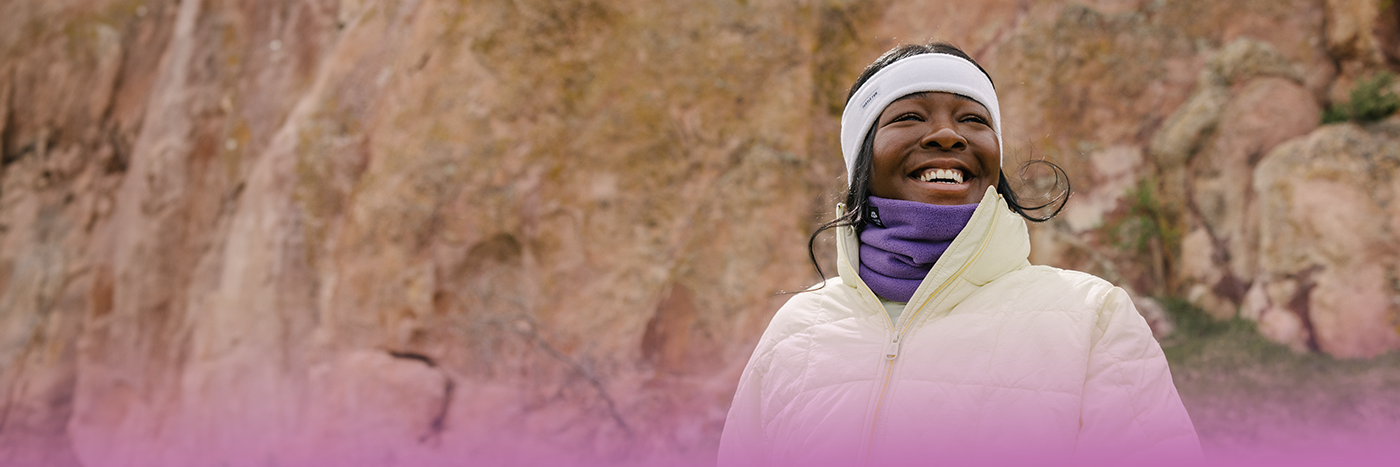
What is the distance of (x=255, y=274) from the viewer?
5594 millimetres

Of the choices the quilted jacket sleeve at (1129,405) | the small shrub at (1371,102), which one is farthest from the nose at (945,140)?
the small shrub at (1371,102)

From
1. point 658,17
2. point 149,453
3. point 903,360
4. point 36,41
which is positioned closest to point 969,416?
point 903,360

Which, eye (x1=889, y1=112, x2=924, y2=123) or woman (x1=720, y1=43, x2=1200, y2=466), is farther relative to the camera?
eye (x1=889, y1=112, x2=924, y2=123)

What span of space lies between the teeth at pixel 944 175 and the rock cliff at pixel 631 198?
3681mm

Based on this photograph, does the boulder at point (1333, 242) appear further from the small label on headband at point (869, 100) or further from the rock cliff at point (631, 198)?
the small label on headband at point (869, 100)

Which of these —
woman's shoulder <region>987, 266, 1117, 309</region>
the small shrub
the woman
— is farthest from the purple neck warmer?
the small shrub

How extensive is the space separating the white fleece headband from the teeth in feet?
0.34

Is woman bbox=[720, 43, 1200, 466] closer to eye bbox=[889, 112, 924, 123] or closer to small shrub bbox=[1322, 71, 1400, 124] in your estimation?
eye bbox=[889, 112, 924, 123]

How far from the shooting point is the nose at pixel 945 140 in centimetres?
125

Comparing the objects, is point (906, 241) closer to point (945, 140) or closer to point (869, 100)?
point (945, 140)

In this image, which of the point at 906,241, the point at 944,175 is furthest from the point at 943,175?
the point at 906,241

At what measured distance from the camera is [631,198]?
5.23m

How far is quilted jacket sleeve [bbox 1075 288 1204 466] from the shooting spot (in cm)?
99

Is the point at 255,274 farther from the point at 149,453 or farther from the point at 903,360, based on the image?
the point at 903,360
